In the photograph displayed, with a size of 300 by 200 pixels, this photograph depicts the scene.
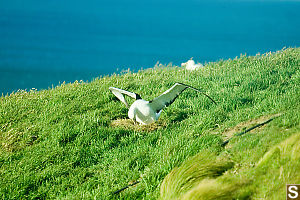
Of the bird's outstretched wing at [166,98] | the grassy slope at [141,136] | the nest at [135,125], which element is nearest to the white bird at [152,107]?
the bird's outstretched wing at [166,98]

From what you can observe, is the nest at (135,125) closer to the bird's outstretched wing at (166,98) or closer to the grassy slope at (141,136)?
the grassy slope at (141,136)

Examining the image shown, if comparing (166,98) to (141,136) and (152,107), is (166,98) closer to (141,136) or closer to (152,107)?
(152,107)

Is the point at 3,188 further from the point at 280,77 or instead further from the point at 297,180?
the point at 280,77

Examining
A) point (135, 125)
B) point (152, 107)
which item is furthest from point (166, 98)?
point (135, 125)

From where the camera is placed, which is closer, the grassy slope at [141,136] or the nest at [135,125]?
the grassy slope at [141,136]

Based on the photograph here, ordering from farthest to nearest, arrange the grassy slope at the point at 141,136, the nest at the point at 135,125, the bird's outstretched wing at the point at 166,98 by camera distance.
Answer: the nest at the point at 135,125, the bird's outstretched wing at the point at 166,98, the grassy slope at the point at 141,136

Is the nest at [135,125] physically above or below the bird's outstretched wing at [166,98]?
below

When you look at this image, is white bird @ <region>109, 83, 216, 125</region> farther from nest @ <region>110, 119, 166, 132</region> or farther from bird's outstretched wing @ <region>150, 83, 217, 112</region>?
nest @ <region>110, 119, 166, 132</region>

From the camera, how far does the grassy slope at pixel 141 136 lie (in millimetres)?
5598

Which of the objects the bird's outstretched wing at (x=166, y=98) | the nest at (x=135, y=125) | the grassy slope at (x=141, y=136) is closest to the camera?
the grassy slope at (x=141, y=136)

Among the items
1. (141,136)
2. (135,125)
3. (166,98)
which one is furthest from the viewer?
(135,125)

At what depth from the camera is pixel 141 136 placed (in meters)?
7.42

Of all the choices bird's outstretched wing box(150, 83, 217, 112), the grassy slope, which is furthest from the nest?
bird's outstretched wing box(150, 83, 217, 112)

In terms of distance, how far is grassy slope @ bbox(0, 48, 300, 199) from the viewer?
5.60 metres
